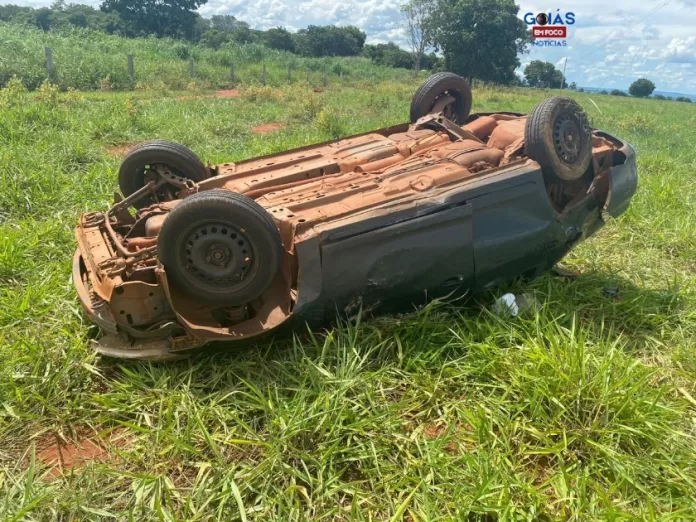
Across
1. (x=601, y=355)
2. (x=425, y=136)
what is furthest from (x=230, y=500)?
(x=425, y=136)

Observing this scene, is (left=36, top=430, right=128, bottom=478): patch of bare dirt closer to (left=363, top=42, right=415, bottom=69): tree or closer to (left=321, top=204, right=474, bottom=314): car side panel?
(left=321, top=204, right=474, bottom=314): car side panel

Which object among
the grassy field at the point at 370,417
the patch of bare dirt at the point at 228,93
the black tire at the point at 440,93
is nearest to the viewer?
the grassy field at the point at 370,417

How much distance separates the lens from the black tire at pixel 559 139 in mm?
3650

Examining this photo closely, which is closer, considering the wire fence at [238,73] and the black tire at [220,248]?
the black tire at [220,248]

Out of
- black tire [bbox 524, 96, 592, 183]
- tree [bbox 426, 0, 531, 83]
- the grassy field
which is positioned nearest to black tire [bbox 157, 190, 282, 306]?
the grassy field

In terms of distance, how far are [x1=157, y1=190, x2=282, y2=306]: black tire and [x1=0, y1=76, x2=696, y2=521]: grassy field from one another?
0.48m

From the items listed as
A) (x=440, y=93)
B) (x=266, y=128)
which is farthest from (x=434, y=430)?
(x=266, y=128)

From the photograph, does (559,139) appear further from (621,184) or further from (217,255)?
(217,255)

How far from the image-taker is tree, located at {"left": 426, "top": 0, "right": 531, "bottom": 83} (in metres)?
35.1

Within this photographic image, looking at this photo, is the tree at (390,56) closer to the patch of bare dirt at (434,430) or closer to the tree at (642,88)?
the tree at (642,88)

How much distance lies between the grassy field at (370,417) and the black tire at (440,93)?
1.90 m

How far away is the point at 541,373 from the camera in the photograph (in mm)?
2998

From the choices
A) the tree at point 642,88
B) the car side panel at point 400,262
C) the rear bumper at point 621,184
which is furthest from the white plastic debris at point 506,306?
the tree at point 642,88

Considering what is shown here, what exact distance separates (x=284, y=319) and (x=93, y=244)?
4.76 feet
